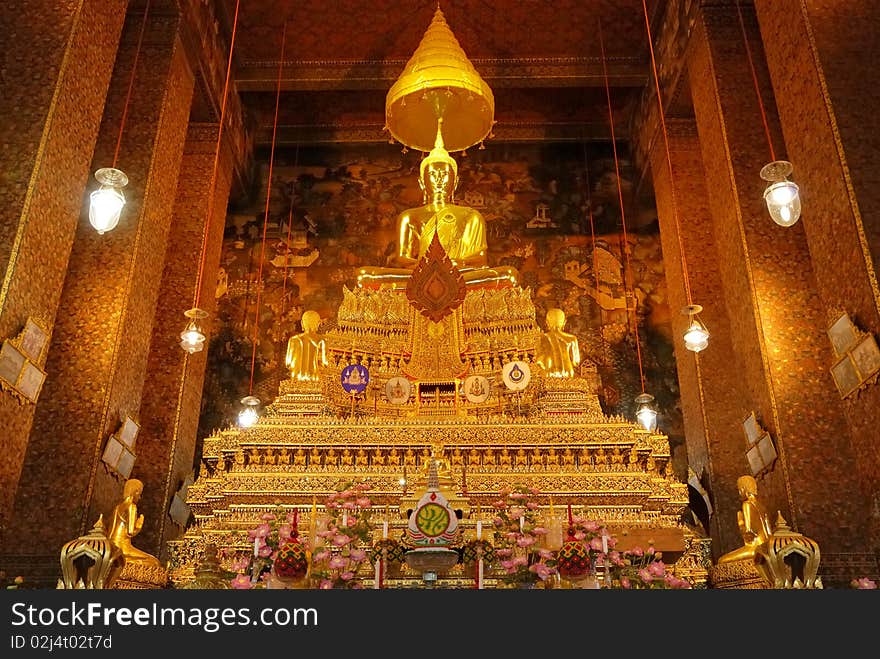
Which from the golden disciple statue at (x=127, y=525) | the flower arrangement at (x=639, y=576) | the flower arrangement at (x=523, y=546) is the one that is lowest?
the flower arrangement at (x=639, y=576)

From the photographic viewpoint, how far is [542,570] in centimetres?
308

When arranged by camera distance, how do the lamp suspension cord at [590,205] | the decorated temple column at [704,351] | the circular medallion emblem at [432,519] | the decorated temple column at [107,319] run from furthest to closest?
the lamp suspension cord at [590,205] → the decorated temple column at [704,351] → the decorated temple column at [107,319] → the circular medallion emblem at [432,519]

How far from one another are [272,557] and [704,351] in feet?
18.1

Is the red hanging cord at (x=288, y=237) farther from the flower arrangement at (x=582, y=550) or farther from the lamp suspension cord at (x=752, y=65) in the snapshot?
the flower arrangement at (x=582, y=550)

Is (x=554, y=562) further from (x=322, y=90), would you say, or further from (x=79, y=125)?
(x=322, y=90)

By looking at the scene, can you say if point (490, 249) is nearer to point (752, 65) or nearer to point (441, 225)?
point (441, 225)

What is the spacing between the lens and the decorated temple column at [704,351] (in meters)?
6.98

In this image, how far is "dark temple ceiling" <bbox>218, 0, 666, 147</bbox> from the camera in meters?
9.30

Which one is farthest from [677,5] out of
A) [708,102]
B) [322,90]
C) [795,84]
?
[322,90]

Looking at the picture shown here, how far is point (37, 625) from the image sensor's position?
1.54 meters

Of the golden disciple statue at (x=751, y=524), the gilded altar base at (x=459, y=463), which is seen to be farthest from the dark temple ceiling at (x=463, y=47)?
the golden disciple statue at (x=751, y=524)

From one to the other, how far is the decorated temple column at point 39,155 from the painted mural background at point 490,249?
15.3 feet

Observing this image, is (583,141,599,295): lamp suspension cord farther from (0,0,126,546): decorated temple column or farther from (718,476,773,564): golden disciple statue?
(0,0,126,546): decorated temple column

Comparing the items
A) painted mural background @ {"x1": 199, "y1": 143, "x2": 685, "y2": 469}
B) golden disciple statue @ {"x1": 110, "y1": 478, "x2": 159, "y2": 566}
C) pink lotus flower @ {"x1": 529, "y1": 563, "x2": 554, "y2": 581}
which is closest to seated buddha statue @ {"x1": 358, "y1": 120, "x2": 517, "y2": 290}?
painted mural background @ {"x1": 199, "y1": 143, "x2": 685, "y2": 469}
